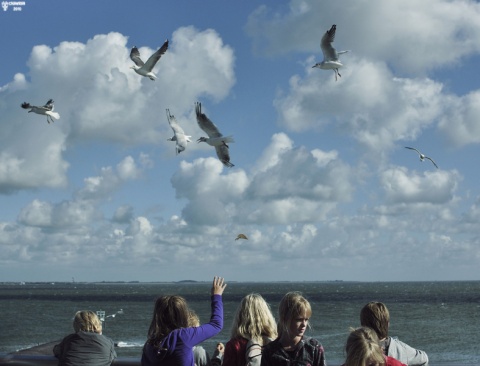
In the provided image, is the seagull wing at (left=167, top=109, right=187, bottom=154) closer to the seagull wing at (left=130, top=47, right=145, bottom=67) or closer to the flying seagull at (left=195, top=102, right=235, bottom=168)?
the flying seagull at (left=195, top=102, right=235, bottom=168)

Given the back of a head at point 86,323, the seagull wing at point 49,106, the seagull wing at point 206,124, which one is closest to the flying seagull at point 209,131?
the seagull wing at point 206,124

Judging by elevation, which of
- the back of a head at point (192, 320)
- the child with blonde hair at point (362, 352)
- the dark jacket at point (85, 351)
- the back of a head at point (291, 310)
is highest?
the back of a head at point (291, 310)

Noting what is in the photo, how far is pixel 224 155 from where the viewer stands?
1354cm

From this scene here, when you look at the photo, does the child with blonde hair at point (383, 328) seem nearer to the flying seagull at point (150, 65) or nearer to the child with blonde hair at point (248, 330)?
the child with blonde hair at point (248, 330)

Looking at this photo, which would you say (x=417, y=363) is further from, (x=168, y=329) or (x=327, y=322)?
(x=327, y=322)

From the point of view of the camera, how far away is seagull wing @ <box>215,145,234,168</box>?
13.4 m

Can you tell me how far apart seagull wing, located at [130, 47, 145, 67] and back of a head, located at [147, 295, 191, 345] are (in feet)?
42.3

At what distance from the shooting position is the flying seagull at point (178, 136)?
45.7ft

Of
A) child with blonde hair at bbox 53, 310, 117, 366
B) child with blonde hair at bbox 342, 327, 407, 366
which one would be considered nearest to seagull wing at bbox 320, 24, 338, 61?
child with blonde hair at bbox 53, 310, 117, 366

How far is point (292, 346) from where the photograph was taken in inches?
164

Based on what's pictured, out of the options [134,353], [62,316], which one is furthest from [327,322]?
[62,316]

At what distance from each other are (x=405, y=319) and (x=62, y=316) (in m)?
36.6

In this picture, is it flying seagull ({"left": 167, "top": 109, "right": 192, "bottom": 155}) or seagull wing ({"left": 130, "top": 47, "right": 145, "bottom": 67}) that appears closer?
flying seagull ({"left": 167, "top": 109, "right": 192, "bottom": 155})

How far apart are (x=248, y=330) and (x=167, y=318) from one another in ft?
1.67
